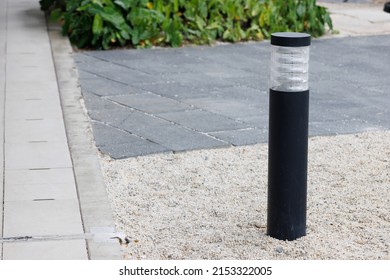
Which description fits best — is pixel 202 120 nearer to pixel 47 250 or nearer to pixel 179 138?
pixel 179 138

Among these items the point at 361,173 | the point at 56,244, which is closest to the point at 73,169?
the point at 56,244

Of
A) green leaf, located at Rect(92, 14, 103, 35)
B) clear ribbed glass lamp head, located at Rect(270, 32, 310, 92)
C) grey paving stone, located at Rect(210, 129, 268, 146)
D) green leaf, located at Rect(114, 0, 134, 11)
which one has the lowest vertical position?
grey paving stone, located at Rect(210, 129, 268, 146)

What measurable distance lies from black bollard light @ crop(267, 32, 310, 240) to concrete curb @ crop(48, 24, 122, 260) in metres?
0.86

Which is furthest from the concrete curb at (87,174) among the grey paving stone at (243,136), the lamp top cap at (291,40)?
the lamp top cap at (291,40)

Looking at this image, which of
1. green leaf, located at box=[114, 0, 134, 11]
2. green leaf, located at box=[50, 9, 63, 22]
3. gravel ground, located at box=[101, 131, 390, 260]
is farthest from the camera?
green leaf, located at box=[50, 9, 63, 22]

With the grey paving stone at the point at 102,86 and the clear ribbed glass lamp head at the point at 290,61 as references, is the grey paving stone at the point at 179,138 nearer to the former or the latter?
the grey paving stone at the point at 102,86

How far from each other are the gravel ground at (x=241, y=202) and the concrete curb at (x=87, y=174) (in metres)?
0.07

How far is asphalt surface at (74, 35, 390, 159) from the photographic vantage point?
275 inches

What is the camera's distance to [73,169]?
603 centimetres

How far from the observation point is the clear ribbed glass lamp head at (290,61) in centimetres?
446

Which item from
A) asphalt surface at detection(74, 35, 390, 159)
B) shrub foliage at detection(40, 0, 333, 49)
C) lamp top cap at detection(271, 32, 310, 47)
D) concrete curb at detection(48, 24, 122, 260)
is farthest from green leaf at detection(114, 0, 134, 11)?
lamp top cap at detection(271, 32, 310, 47)

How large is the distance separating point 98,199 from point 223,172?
3.27ft

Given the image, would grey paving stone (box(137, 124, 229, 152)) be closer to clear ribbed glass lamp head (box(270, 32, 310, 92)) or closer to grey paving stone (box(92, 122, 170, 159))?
grey paving stone (box(92, 122, 170, 159))

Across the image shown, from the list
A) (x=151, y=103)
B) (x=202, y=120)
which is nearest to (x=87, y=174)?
(x=202, y=120)
